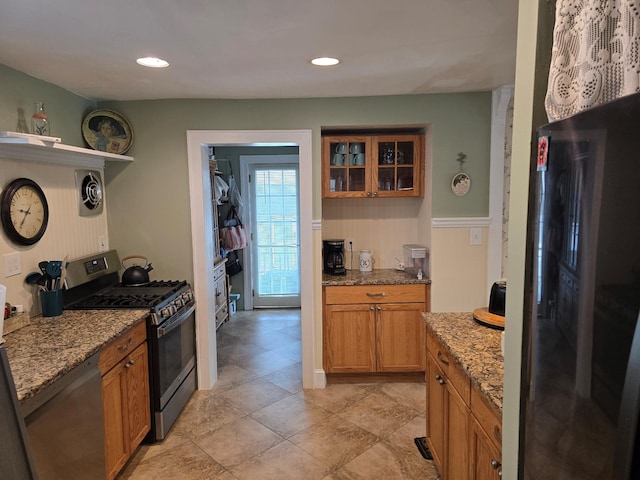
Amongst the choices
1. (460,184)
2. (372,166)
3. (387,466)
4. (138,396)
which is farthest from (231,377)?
(460,184)

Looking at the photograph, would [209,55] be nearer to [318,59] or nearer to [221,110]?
[318,59]

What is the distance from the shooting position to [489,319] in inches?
82.0

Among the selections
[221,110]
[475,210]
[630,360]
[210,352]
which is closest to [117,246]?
[210,352]

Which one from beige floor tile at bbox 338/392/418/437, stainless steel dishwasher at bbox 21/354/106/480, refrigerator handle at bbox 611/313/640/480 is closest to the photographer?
refrigerator handle at bbox 611/313/640/480

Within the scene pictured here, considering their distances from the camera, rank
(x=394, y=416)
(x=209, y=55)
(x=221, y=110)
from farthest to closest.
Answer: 1. (x=221, y=110)
2. (x=394, y=416)
3. (x=209, y=55)

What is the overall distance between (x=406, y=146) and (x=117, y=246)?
8.15 feet

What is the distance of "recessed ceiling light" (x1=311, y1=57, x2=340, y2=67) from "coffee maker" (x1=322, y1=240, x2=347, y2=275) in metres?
1.61

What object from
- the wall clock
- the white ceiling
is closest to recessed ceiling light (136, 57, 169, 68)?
the white ceiling

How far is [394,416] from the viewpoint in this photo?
297 cm

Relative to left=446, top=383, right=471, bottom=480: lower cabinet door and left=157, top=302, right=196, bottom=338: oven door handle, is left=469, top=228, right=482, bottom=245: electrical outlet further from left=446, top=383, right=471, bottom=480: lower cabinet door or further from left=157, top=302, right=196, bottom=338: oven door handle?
left=157, top=302, right=196, bottom=338: oven door handle

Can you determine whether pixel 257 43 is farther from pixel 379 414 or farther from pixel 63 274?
pixel 379 414

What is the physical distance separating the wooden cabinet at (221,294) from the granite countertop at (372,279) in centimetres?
153

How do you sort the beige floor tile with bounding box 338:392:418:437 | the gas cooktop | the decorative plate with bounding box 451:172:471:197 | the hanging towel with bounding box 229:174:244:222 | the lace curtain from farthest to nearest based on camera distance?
the hanging towel with bounding box 229:174:244:222 → the decorative plate with bounding box 451:172:471:197 → the beige floor tile with bounding box 338:392:418:437 → the gas cooktop → the lace curtain

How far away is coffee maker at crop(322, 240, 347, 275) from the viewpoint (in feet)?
11.8
